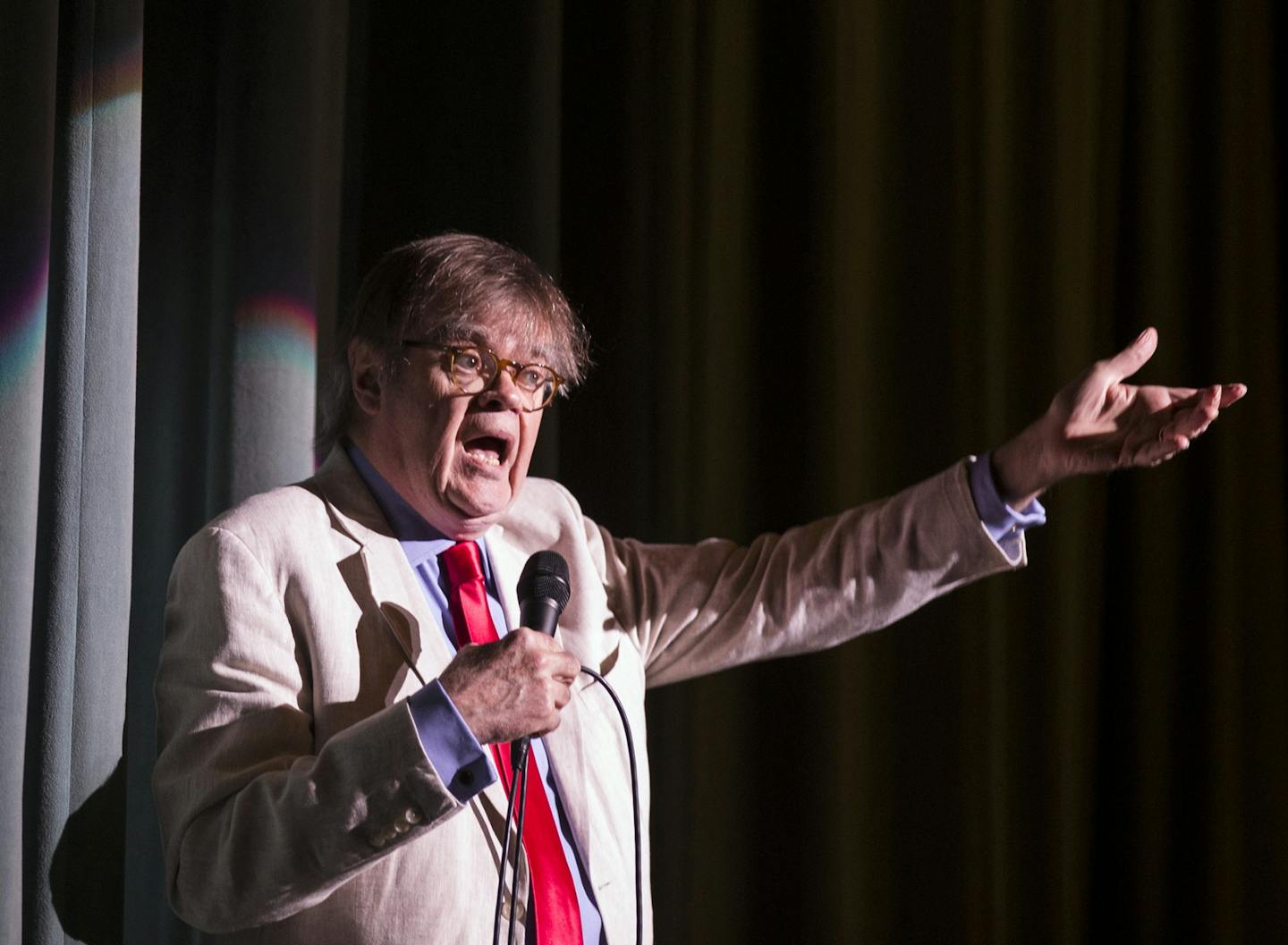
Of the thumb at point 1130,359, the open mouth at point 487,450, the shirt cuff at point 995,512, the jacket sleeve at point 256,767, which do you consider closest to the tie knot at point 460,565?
the open mouth at point 487,450

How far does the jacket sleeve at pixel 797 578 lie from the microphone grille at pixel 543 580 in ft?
1.51

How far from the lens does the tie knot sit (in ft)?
5.40

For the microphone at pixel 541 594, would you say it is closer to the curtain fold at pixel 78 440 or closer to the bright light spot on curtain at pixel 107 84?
the curtain fold at pixel 78 440

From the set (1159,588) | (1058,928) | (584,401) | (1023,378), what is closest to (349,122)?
(584,401)

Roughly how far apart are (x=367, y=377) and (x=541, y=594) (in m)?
0.48

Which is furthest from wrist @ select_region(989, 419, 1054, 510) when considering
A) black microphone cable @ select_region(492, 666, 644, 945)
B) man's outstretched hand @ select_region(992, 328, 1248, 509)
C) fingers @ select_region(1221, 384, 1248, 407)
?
black microphone cable @ select_region(492, 666, 644, 945)

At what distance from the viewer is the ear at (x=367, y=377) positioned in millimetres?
1661

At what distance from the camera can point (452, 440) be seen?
1.59 metres

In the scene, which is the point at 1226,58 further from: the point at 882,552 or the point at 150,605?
the point at 150,605

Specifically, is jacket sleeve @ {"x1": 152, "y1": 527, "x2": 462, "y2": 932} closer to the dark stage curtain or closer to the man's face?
the man's face

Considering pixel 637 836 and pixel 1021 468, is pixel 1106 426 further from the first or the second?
pixel 637 836

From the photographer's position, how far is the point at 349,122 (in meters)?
2.19

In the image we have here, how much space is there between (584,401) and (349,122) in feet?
2.08

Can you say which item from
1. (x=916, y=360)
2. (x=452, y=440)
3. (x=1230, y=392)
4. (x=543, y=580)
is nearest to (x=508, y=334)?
(x=452, y=440)
